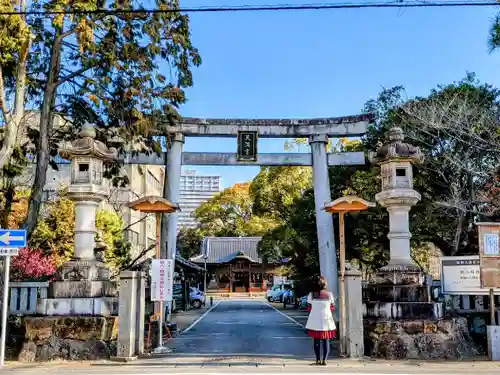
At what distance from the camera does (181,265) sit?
27969 millimetres

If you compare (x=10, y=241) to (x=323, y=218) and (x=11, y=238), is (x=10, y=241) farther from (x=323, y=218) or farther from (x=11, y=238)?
(x=323, y=218)

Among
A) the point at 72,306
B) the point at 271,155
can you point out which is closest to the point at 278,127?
the point at 271,155

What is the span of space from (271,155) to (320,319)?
7.82 m

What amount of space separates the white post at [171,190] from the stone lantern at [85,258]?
156 inches

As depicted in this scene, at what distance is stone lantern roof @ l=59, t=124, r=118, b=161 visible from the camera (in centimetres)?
1099

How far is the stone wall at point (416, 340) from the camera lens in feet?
32.6

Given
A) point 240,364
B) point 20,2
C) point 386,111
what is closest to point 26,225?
point 20,2

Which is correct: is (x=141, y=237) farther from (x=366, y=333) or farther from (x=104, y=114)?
(x=366, y=333)

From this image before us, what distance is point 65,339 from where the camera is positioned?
32.7ft

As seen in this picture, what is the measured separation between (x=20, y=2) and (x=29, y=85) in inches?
78.3

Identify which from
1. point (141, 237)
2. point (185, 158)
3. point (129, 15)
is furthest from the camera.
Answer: point (141, 237)

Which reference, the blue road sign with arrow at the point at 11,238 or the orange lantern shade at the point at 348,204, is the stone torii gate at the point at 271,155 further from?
the blue road sign with arrow at the point at 11,238

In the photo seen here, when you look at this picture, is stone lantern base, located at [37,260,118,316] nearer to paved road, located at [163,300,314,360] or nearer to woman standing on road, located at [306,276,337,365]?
paved road, located at [163,300,314,360]

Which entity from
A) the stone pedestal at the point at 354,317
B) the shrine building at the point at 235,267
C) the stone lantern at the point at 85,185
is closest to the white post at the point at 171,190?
the stone lantern at the point at 85,185
